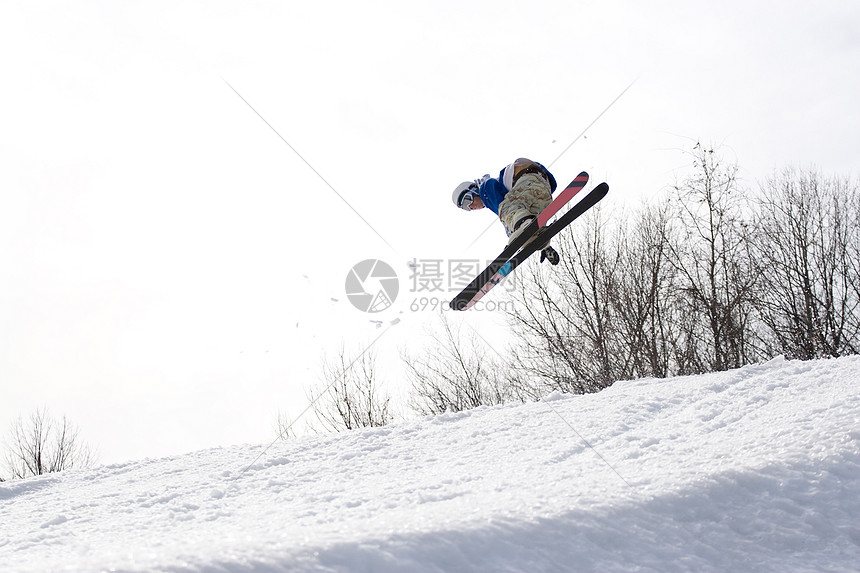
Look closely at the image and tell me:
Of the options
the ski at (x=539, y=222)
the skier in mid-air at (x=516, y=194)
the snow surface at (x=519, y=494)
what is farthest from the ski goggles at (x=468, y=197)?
the snow surface at (x=519, y=494)

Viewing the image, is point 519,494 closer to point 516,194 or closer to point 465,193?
point 516,194

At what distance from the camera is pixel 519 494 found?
229 cm

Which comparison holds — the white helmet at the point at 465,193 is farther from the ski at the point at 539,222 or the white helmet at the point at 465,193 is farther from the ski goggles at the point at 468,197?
the ski at the point at 539,222

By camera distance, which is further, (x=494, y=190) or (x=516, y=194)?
(x=494, y=190)

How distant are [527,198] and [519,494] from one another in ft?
10.5

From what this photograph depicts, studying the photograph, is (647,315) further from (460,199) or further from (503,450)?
(503,450)

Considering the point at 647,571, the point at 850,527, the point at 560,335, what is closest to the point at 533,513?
the point at 647,571

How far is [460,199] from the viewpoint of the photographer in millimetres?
5555

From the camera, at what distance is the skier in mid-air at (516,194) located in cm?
500

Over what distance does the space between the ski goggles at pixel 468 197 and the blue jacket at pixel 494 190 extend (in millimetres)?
85

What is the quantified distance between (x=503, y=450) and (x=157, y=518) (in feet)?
5.88

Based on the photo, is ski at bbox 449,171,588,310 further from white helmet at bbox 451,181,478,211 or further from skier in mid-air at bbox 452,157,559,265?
white helmet at bbox 451,181,478,211

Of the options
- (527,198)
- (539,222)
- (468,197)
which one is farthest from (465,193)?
(539,222)

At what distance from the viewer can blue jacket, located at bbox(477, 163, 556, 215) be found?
529cm
